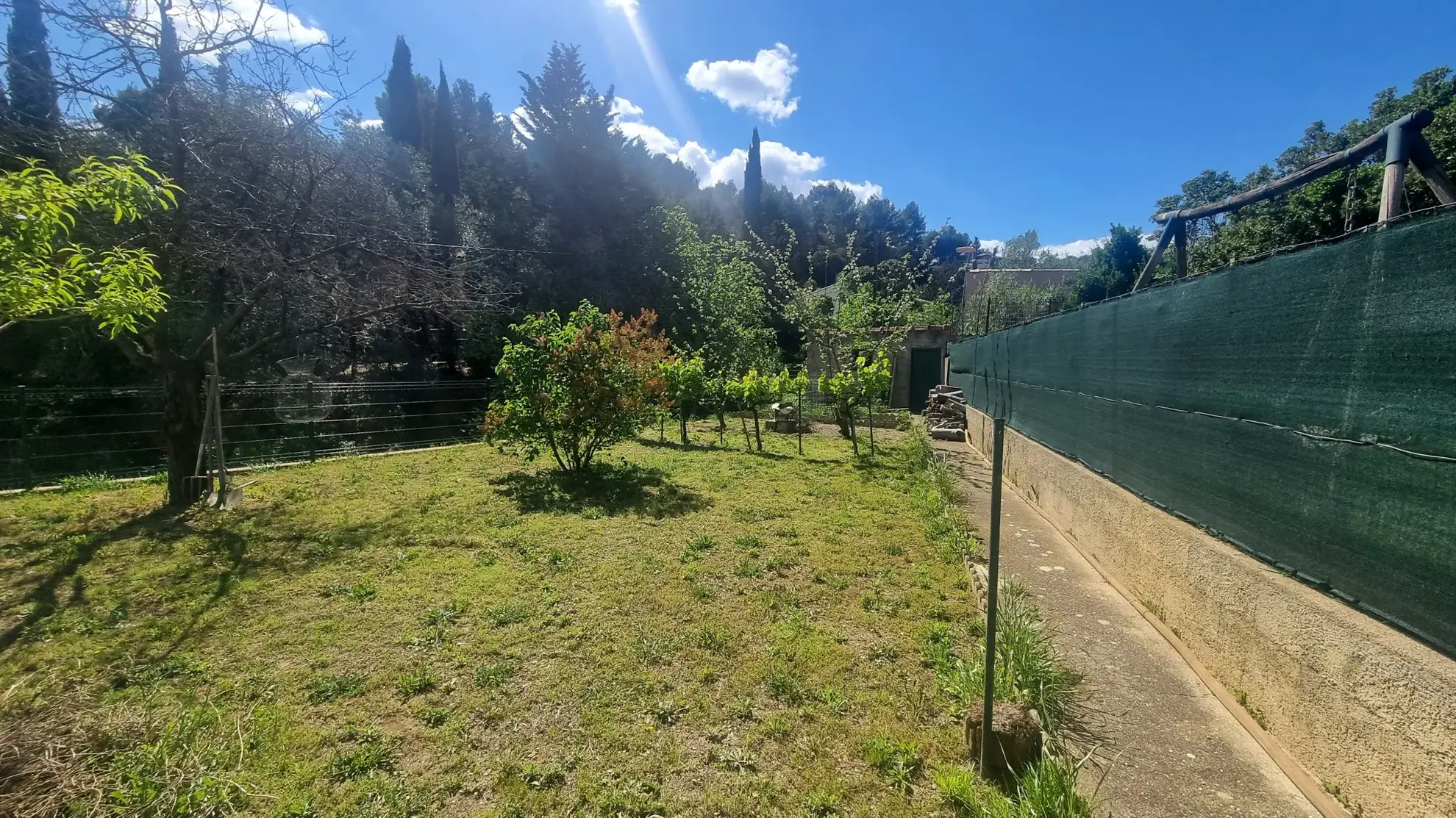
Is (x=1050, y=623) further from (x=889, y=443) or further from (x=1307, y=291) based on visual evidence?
(x=889, y=443)

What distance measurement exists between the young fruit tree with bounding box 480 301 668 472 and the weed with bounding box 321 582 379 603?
3436 millimetres

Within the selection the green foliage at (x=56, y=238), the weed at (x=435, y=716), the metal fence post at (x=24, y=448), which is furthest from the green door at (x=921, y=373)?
the metal fence post at (x=24, y=448)

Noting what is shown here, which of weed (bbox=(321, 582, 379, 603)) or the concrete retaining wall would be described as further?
weed (bbox=(321, 582, 379, 603))

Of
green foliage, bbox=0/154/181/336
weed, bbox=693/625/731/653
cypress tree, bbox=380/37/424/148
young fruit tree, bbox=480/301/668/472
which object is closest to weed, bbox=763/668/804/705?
weed, bbox=693/625/731/653

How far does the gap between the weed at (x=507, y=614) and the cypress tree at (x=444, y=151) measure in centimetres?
2041

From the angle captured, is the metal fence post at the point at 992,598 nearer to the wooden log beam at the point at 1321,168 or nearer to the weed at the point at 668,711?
the weed at the point at 668,711

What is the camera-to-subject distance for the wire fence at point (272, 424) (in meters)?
9.14

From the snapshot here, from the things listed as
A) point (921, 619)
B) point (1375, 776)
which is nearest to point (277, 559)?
point (921, 619)

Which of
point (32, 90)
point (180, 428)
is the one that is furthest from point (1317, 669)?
point (32, 90)

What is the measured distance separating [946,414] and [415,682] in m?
12.7

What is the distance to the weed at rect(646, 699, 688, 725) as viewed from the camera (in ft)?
9.03

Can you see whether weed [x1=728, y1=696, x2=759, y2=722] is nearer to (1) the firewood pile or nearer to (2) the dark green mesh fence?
(2) the dark green mesh fence

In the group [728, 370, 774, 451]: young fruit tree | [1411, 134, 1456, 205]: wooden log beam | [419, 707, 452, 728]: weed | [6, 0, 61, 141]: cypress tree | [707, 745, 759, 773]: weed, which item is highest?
[6, 0, 61, 141]: cypress tree

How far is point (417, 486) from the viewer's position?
24.5 feet
